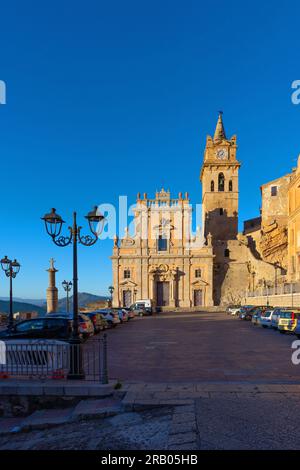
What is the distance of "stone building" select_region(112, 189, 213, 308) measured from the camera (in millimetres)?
56500

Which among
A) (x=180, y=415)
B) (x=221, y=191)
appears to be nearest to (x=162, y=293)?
(x=221, y=191)

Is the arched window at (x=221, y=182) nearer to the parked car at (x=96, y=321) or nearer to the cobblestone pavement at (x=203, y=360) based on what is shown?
the parked car at (x=96, y=321)

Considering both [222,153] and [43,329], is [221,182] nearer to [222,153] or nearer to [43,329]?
[222,153]

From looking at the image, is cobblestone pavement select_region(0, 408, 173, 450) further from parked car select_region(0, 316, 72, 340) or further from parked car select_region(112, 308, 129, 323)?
parked car select_region(112, 308, 129, 323)

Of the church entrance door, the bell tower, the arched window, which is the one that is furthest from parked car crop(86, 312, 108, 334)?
the arched window

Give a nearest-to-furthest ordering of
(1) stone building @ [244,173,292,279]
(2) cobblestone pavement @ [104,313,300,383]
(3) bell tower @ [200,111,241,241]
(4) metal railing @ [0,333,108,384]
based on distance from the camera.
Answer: (4) metal railing @ [0,333,108,384] < (2) cobblestone pavement @ [104,313,300,383] < (1) stone building @ [244,173,292,279] < (3) bell tower @ [200,111,241,241]

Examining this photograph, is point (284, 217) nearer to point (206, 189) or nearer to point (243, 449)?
point (206, 189)

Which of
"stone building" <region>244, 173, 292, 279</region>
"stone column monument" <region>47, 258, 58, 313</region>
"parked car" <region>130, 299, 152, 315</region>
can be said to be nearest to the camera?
"stone column monument" <region>47, 258, 58, 313</region>

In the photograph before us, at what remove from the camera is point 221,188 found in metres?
66.9

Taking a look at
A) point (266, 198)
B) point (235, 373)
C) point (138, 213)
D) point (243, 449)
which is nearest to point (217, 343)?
point (235, 373)

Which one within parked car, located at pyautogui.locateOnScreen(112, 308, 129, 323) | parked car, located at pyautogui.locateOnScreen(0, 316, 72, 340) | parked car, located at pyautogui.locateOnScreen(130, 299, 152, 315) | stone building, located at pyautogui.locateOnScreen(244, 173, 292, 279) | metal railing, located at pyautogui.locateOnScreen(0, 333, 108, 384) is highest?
stone building, located at pyautogui.locateOnScreen(244, 173, 292, 279)

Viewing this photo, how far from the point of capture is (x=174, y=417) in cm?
590

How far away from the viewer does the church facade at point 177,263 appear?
185 ft
